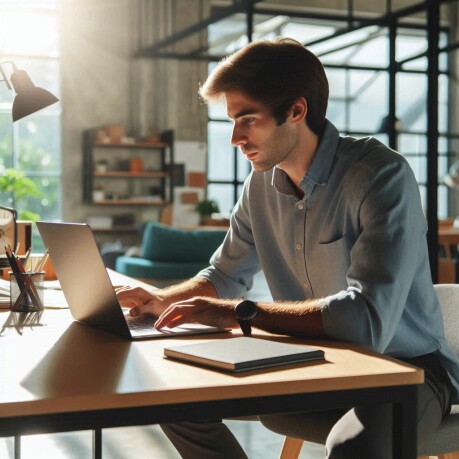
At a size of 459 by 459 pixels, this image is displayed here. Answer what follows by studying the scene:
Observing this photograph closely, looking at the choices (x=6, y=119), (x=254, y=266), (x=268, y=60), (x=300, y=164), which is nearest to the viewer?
(x=268, y=60)

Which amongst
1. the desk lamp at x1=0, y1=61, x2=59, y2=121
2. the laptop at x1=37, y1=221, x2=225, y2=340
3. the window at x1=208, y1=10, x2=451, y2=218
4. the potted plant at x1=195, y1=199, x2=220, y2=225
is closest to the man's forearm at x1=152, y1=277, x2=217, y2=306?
the laptop at x1=37, y1=221, x2=225, y2=340

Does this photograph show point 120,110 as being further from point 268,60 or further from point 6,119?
point 268,60

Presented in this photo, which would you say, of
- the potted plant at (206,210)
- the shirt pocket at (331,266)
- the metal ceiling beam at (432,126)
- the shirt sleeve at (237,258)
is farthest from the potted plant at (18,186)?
the shirt pocket at (331,266)

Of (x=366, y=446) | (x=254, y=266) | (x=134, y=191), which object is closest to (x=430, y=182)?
(x=254, y=266)

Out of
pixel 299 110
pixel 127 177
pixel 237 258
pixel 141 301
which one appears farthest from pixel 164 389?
pixel 127 177

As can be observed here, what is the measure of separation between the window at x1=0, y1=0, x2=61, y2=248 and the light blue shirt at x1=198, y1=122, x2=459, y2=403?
10462 millimetres

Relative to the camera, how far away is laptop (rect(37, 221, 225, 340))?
1562 mm

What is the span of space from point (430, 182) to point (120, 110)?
8.40 m

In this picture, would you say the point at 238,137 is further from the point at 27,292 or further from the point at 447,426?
the point at 447,426

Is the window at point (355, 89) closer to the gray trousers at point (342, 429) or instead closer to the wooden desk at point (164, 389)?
the gray trousers at point (342, 429)

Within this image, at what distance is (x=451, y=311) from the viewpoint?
2.15 m

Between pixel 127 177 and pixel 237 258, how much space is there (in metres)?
10.6

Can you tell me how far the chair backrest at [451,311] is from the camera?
213cm

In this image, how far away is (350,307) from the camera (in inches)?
61.0
